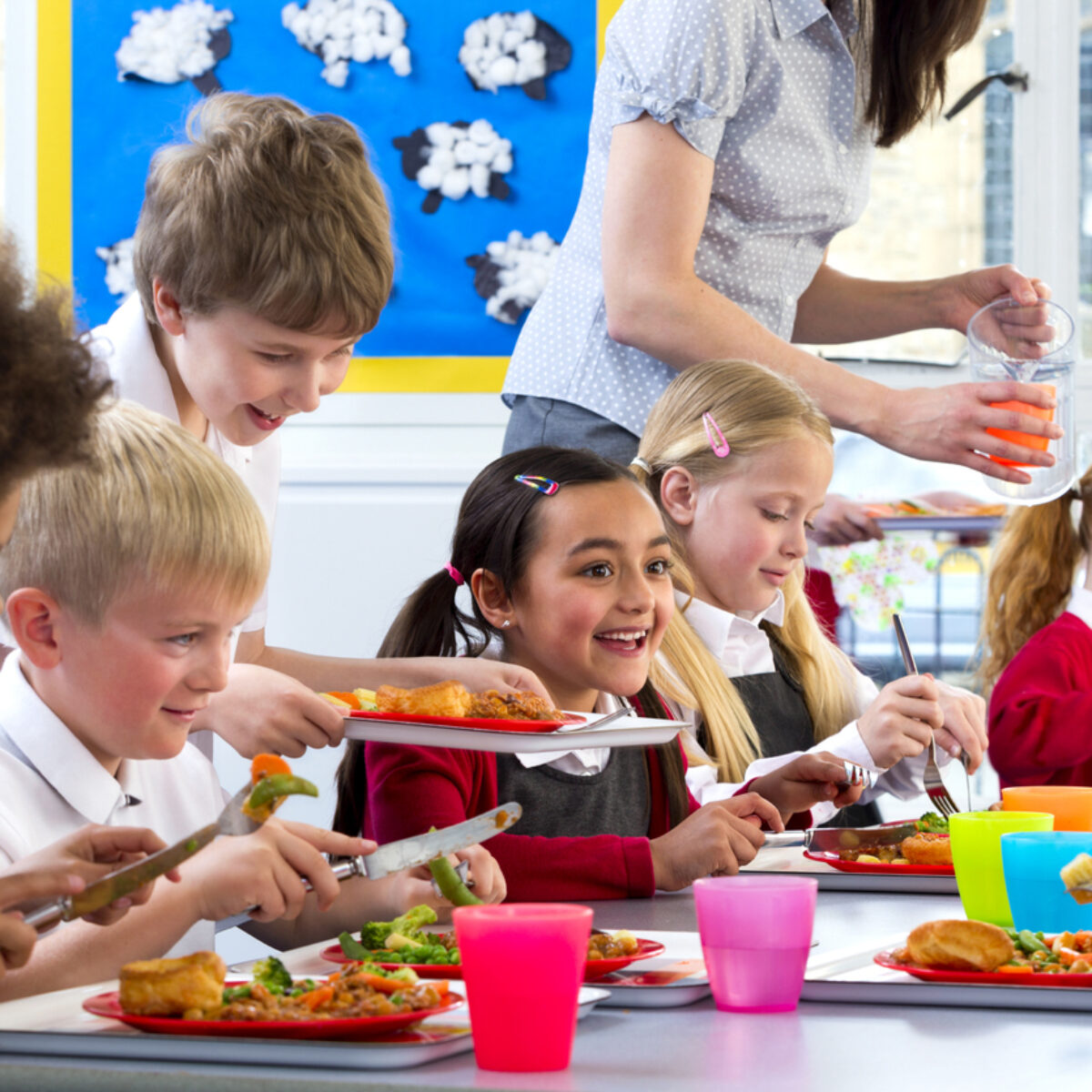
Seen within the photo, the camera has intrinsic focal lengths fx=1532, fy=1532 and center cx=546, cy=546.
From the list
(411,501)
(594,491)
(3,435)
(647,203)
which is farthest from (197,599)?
(411,501)

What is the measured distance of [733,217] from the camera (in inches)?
82.7

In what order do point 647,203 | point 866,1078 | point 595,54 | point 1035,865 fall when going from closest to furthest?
point 866,1078 → point 1035,865 → point 647,203 → point 595,54

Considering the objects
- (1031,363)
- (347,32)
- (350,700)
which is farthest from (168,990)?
(347,32)

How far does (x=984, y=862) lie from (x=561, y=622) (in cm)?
69

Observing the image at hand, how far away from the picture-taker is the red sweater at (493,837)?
1346 mm

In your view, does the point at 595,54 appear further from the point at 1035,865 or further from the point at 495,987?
the point at 495,987

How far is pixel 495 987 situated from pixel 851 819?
62.9 inches

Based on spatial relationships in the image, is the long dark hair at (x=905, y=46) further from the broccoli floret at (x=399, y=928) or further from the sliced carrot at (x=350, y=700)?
the broccoli floret at (x=399, y=928)

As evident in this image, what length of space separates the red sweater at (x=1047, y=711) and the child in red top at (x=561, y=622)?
983mm

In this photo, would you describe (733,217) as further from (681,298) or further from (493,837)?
(493,837)

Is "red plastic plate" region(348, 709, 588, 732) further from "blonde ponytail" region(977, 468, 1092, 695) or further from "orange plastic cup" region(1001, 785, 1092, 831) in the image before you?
"blonde ponytail" region(977, 468, 1092, 695)

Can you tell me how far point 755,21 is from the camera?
198 cm

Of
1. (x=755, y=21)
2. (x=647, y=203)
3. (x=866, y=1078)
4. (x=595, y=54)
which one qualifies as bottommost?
(x=866, y=1078)

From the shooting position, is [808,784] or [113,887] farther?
[808,784]
